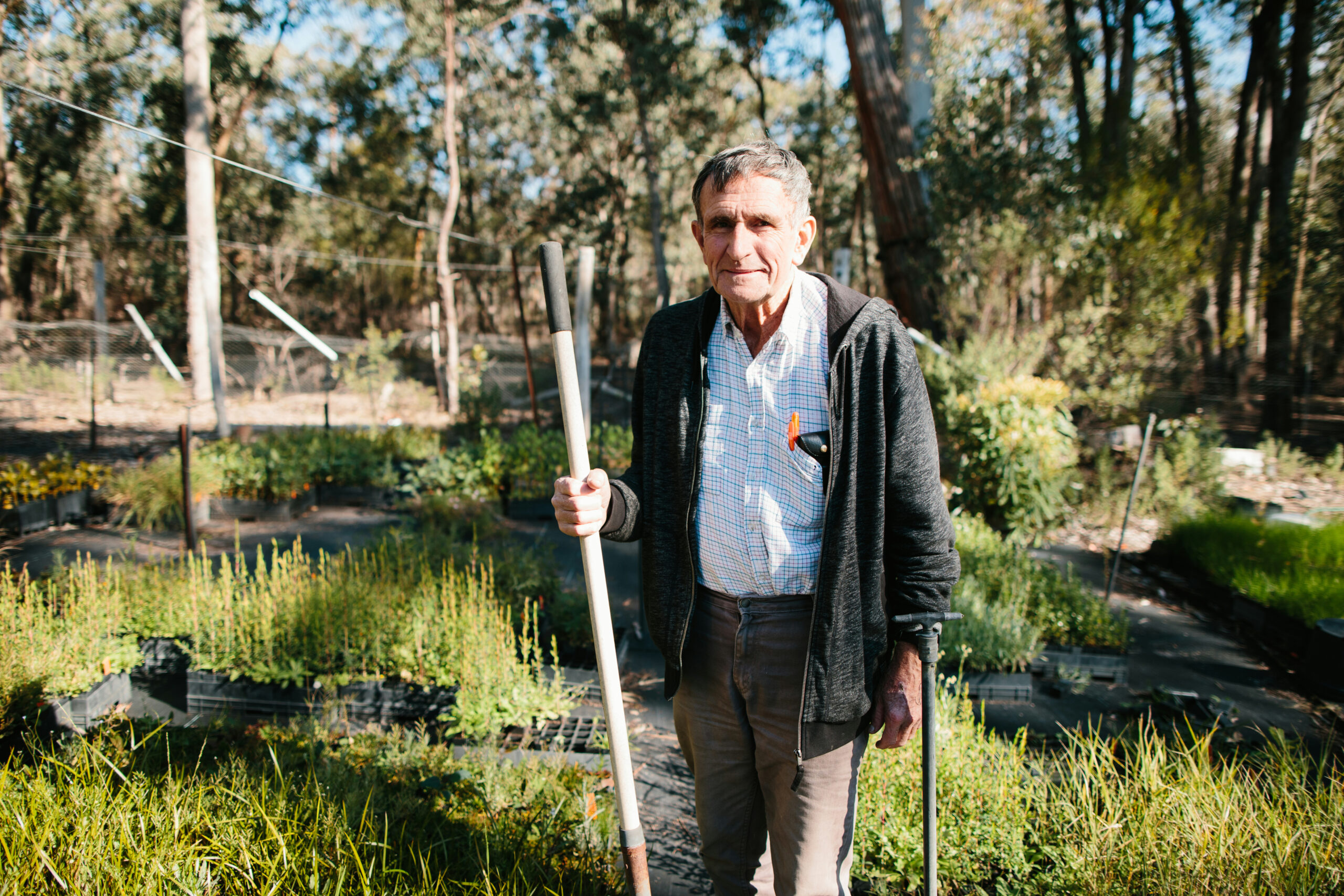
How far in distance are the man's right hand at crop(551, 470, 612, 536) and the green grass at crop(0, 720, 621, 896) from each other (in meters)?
0.89

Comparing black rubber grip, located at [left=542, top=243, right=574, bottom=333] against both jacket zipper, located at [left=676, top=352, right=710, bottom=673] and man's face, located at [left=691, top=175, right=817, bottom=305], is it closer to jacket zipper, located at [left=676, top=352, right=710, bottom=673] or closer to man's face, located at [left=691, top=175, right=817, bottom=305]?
man's face, located at [left=691, top=175, right=817, bottom=305]

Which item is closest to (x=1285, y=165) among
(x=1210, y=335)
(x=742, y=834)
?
(x=1210, y=335)

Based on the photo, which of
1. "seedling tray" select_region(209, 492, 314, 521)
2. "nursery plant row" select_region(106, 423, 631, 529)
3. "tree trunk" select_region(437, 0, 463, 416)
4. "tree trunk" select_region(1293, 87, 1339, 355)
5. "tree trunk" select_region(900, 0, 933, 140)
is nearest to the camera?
"nursery plant row" select_region(106, 423, 631, 529)

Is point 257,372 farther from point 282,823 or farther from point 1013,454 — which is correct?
point 282,823

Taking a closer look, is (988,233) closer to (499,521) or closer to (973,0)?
(973,0)

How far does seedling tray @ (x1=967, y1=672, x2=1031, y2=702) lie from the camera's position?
3.62 meters

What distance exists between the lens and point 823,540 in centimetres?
152

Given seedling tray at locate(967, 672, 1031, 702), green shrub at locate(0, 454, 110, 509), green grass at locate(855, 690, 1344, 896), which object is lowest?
seedling tray at locate(967, 672, 1031, 702)

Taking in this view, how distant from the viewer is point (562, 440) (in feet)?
28.9

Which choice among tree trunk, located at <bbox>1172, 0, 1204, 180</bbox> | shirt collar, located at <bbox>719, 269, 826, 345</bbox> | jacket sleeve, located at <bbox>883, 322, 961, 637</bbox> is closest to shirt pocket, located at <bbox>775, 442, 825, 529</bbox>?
jacket sleeve, located at <bbox>883, 322, 961, 637</bbox>

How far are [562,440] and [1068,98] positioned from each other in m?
19.3

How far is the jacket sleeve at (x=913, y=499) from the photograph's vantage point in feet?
4.88

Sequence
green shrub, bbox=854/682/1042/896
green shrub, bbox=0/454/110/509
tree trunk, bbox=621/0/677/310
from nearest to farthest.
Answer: green shrub, bbox=854/682/1042/896
green shrub, bbox=0/454/110/509
tree trunk, bbox=621/0/677/310

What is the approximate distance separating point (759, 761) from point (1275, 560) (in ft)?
16.9
